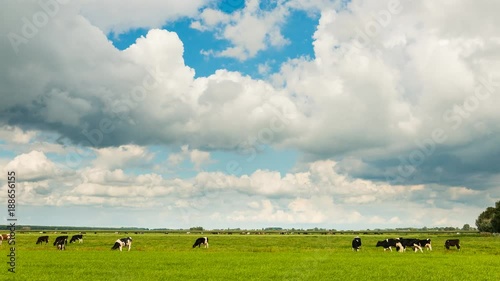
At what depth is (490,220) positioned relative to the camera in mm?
164000

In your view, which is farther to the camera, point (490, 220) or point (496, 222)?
point (490, 220)

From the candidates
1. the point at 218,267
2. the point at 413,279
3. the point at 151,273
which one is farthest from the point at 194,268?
the point at 413,279

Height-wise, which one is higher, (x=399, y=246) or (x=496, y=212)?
(x=496, y=212)

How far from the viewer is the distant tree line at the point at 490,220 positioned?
15475 cm

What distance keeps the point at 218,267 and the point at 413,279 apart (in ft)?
47.1

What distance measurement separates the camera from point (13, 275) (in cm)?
2747

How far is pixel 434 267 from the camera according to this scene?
35.0 metres

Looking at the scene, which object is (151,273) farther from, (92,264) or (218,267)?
(92,264)

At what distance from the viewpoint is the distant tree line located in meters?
155

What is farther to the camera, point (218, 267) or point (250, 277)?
point (218, 267)

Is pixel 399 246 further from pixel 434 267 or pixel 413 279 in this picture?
pixel 413 279

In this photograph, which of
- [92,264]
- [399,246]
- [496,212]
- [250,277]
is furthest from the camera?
[496,212]

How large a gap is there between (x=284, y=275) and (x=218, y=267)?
23.7ft

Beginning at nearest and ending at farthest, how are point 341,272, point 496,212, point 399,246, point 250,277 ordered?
point 250,277
point 341,272
point 399,246
point 496,212
